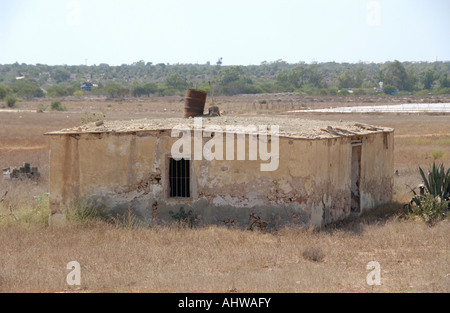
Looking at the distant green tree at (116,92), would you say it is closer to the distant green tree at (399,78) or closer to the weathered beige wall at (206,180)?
the distant green tree at (399,78)

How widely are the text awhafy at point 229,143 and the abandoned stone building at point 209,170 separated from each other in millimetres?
21

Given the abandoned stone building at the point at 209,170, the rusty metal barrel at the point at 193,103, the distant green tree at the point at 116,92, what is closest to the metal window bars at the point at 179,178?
the abandoned stone building at the point at 209,170

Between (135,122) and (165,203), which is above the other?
(135,122)

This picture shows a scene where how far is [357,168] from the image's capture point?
15.2 m

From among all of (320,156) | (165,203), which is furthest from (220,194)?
(320,156)

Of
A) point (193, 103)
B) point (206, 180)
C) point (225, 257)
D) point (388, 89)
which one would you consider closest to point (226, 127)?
point (206, 180)

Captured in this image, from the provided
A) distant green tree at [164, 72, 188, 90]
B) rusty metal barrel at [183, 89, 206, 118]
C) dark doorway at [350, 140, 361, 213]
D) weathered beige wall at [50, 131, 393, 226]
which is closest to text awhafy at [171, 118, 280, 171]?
weathered beige wall at [50, 131, 393, 226]

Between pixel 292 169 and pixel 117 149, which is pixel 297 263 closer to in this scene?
pixel 292 169

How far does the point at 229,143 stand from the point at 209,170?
0.73 meters

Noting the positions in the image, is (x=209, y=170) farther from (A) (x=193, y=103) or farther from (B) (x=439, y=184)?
(B) (x=439, y=184)

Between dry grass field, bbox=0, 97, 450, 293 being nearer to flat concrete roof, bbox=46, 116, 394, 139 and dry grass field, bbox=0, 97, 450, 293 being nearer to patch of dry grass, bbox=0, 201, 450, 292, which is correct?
patch of dry grass, bbox=0, 201, 450, 292

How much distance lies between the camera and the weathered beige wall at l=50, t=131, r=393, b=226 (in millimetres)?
12953
